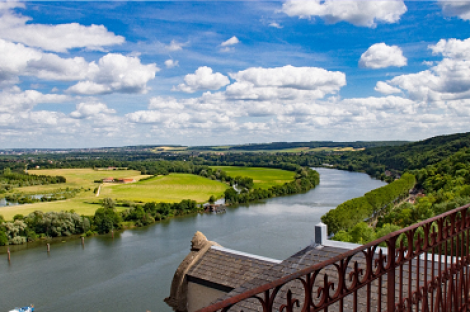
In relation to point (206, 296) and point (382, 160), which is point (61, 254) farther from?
point (382, 160)

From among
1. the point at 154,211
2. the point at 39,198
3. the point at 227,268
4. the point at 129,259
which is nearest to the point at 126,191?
the point at 39,198

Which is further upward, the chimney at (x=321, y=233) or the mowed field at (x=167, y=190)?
the chimney at (x=321, y=233)

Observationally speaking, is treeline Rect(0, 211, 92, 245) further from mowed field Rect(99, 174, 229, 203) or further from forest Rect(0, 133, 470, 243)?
mowed field Rect(99, 174, 229, 203)

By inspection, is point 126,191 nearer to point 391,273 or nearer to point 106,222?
point 106,222

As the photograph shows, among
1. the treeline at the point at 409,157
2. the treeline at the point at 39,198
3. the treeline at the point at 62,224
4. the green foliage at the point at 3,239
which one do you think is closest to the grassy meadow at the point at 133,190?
the treeline at the point at 39,198

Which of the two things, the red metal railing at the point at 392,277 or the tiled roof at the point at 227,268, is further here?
the tiled roof at the point at 227,268

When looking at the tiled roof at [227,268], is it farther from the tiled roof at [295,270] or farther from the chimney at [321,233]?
the chimney at [321,233]

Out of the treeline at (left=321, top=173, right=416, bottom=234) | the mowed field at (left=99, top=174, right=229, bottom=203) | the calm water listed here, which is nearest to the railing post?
the calm water
